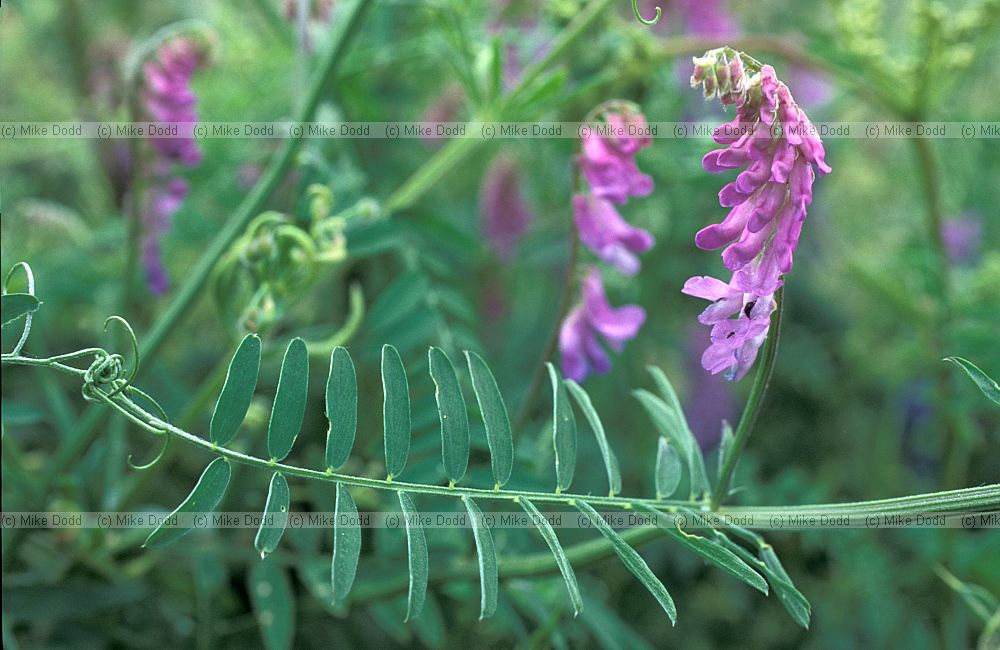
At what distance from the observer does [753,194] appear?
0.49m

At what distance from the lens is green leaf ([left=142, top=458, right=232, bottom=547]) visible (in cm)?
48

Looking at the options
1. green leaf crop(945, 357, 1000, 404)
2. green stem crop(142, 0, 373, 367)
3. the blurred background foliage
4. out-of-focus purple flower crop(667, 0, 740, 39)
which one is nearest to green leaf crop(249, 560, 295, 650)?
the blurred background foliage

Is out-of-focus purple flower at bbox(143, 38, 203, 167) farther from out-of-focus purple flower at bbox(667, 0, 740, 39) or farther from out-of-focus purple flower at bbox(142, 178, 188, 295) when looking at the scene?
out-of-focus purple flower at bbox(667, 0, 740, 39)

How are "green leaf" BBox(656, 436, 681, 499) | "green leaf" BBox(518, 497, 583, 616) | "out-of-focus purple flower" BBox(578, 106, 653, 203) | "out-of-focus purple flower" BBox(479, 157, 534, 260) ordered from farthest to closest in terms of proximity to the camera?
"out-of-focus purple flower" BBox(479, 157, 534, 260), "out-of-focus purple flower" BBox(578, 106, 653, 203), "green leaf" BBox(656, 436, 681, 499), "green leaf" BBox(518, 497, 583, 616)

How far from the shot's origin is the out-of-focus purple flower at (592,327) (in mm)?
734

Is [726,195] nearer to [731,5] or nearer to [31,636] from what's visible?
[31,636]

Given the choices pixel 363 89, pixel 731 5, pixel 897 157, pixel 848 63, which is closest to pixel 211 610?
pixel 363 89

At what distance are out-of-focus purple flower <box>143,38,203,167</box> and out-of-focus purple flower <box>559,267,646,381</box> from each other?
1.08 ft

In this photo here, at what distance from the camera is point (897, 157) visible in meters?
1.55

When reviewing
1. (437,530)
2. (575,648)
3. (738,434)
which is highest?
(738,434)

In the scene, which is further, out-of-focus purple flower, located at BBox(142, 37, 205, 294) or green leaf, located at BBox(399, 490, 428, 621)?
out-of-focus purple flower, located at BBox(142, 37, 205, 294)

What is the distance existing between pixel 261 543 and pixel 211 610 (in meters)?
0.43

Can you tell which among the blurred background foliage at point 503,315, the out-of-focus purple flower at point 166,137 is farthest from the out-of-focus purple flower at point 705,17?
the out-of-focus purple flower at point 166,137

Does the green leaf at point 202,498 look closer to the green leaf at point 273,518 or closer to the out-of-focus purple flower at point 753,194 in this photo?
the green leaf at point 273,518
